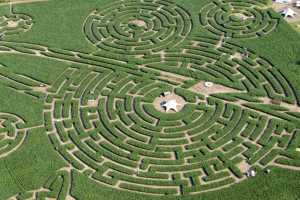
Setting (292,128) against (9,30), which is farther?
(9,30)

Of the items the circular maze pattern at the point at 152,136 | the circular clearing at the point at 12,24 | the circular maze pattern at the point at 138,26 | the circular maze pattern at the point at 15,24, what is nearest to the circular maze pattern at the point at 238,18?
the circular maze pattern at the point at 138,26

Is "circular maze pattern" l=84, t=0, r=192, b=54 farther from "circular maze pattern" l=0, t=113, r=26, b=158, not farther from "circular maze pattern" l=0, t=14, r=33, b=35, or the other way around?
"circular maze pattern" l=0, t=113, r=26, b=158

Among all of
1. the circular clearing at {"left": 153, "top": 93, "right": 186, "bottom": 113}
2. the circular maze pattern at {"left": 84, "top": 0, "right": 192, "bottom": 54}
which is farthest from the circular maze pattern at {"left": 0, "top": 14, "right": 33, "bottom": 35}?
the circular clearing at {"left": 153, "top": 93, "right": 186, "bottom": 113}

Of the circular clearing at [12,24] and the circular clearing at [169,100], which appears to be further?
the circular clearing at [12,24]

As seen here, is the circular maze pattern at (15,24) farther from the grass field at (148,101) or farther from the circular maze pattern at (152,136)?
the circular maze pattern at (152,136)

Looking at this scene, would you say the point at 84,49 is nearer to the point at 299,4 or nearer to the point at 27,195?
the point at 27,195

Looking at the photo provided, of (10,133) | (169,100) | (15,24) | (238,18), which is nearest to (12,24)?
(15,24)

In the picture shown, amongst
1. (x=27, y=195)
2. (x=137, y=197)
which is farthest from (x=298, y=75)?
(x=27, y=195)
